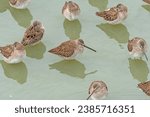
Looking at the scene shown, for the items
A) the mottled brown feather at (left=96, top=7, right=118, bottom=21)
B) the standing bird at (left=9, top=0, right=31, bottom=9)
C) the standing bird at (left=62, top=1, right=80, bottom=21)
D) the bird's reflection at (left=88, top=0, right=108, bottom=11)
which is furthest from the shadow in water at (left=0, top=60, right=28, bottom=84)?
the bird's reflection at (left=88, top=0, right=108, bottom=11)

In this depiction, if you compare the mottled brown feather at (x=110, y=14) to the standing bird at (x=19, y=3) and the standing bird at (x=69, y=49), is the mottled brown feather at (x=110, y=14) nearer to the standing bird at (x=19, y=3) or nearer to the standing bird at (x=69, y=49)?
the standing bird at (x=69, y=49)

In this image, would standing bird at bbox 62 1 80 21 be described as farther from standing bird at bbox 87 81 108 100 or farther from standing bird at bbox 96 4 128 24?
standing bird at bbox 87 81 108 100

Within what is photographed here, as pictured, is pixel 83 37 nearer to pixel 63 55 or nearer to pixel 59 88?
pixel 63 55

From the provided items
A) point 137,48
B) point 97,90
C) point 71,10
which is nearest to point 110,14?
point 71,10

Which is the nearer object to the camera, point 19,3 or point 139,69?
point 139,69

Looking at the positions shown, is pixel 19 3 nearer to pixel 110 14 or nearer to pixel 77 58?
pixel 110 14

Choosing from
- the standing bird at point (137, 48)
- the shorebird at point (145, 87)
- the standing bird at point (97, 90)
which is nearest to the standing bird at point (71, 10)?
the standing bird at point (137, 48)
